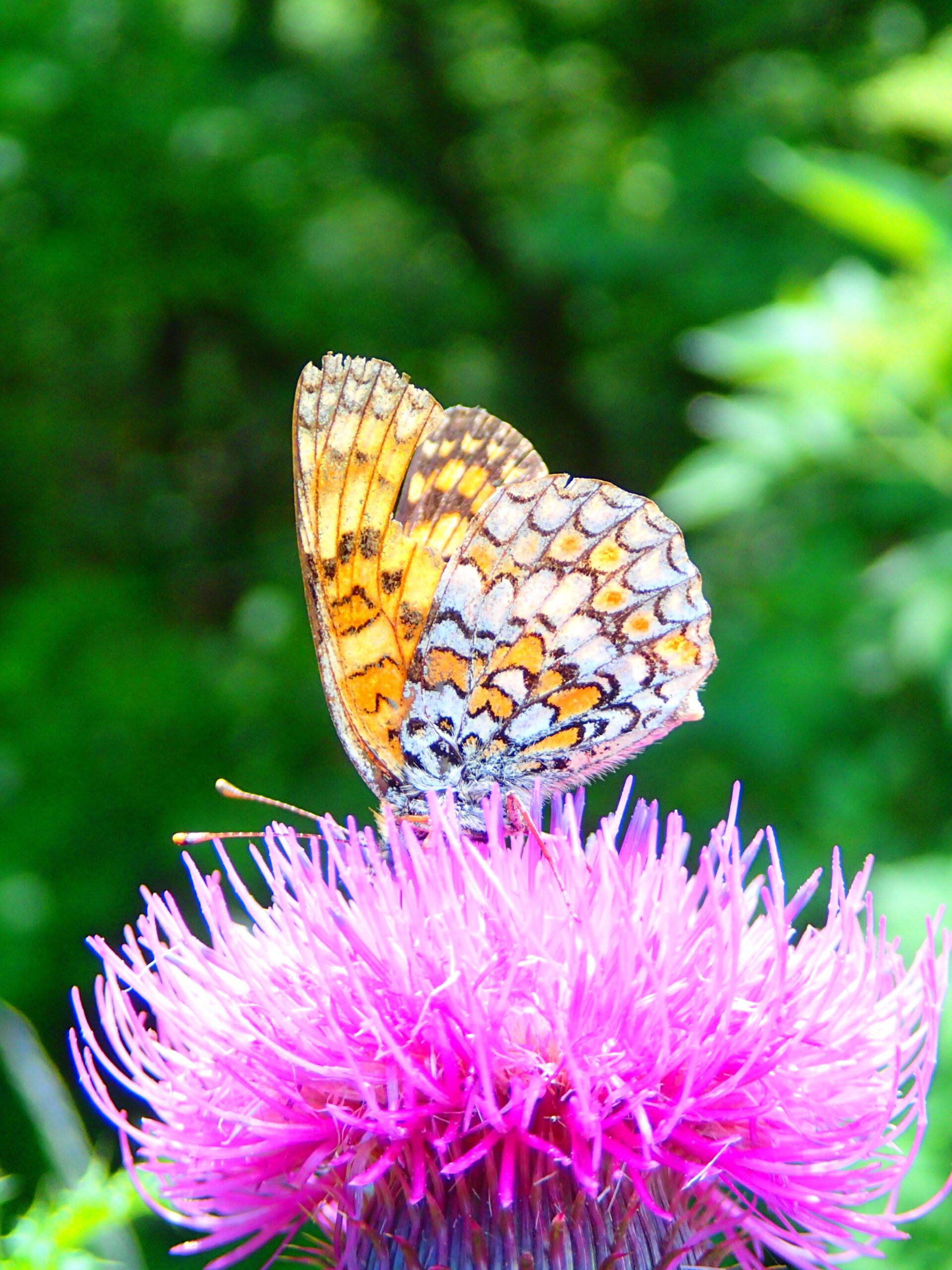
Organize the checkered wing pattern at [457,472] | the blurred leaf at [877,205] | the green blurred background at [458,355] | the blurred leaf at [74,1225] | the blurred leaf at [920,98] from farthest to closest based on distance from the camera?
the blurred leaf at [920,98], the green blurred background at [458,355], the blurred leaf at [877,205], the checkered wing pattern at [457,472], the blurred leaf at [74,1225]

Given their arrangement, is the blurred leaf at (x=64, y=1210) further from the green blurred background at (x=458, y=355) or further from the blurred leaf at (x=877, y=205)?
the blurred leaf at (x=877, y=205)

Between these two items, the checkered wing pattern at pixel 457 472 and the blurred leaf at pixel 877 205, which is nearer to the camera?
the checkered wing pattern at pixel 457 472

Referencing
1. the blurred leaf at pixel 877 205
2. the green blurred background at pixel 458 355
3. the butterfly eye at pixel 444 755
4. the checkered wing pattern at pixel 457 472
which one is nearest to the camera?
the butterfly eye at pixel 444 755

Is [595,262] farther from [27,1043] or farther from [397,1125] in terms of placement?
[397,1125]

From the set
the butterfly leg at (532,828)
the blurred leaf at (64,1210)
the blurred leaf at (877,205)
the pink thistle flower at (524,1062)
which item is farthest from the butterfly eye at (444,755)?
the blurred leaf at (877,205)

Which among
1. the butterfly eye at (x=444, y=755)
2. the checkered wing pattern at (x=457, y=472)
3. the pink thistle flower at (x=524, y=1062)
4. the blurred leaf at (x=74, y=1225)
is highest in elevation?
the checkered wing pattern at (x=457, y=472)

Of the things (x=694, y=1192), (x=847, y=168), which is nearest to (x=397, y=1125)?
(x=694, y=1192)

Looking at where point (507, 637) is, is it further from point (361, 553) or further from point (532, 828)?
point (532, 828)
